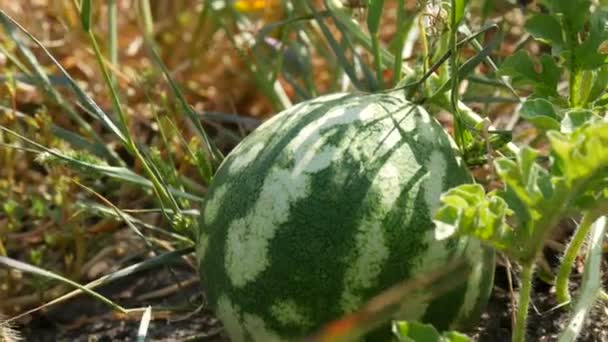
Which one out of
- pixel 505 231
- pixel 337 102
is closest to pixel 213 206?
pixel 337 102

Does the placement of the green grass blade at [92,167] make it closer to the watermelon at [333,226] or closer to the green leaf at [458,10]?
the watermelon at [333,226]

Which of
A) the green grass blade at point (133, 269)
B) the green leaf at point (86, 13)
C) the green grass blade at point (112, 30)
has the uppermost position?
the green leaf at point (86, 13)

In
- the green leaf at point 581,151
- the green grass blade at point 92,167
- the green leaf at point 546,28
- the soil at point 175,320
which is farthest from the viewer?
the soil at point 175,320

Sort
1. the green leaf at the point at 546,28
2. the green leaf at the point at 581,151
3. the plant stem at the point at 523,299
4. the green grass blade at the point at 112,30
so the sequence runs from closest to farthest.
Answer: the green leaf at the point at 581,151 < the plant stem at the point at 523,299 < the green leaf at the point at 546,28 < the green grass blade at the point at 112,30

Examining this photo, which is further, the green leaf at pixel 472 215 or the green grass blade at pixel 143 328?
the green grass blade at pixel 143 328

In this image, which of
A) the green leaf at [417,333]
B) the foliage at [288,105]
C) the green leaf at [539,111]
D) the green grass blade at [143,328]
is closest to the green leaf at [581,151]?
the foliage at [288,105]

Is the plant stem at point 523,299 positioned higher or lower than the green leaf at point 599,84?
lower

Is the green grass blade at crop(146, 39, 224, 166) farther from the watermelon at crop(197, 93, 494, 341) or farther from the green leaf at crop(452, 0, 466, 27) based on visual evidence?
the green leaf at crop(452, 0, 466, 27)

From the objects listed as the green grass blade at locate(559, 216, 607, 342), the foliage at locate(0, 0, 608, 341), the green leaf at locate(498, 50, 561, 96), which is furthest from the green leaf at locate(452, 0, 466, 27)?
the green grass blade at locate(559, 216, 607, 342)
